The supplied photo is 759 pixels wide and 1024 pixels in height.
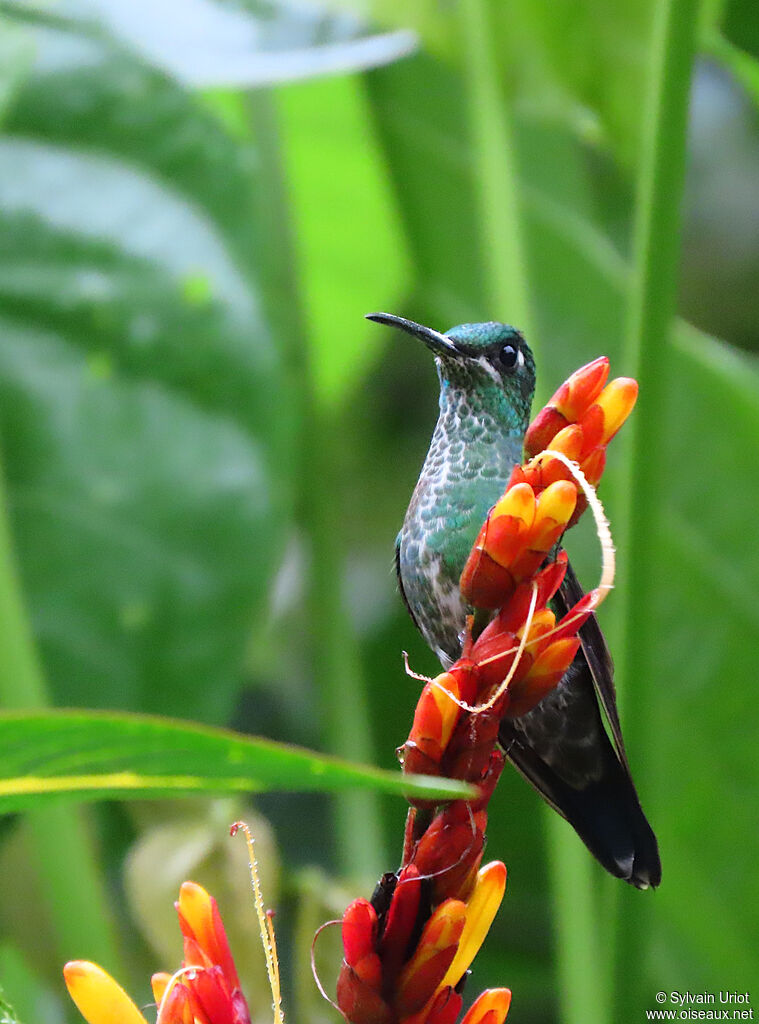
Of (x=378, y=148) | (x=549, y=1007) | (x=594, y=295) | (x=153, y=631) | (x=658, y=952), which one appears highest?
(x=378, y=148)

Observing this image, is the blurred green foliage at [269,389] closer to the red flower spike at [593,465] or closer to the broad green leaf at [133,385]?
the broad green leaf at [133,385]

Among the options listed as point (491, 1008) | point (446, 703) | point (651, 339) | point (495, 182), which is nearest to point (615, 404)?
point (446, 703)

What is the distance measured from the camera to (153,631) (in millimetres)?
1509

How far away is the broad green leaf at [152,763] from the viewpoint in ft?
1.24

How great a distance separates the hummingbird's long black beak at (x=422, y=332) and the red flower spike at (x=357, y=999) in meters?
0.26

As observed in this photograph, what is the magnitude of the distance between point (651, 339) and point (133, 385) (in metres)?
0.87

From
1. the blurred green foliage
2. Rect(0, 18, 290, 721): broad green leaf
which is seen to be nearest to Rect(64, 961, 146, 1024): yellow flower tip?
the blurred green foliage

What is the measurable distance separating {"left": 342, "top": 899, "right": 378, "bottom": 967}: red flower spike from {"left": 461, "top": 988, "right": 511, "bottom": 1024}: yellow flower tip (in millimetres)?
58

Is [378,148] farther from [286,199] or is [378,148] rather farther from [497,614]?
[497,614]

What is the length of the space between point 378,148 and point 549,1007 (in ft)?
4.46

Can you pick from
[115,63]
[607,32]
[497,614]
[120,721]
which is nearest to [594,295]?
[607,32]

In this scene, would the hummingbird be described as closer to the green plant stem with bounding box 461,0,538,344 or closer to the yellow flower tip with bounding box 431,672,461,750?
the yellow flower tip with bounding box 431,672,461,750

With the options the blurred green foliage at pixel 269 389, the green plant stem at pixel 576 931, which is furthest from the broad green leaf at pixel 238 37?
Result: the green plant stem at pixel 576 931

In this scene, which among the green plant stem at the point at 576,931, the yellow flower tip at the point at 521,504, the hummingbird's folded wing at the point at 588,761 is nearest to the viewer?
the yellow flower tip at the point at 521,504
